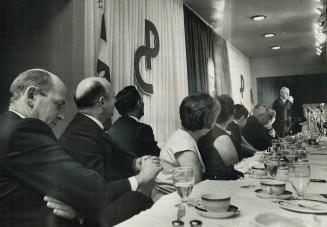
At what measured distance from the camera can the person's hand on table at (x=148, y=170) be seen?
1.48 metres

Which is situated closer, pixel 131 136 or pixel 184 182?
pixel 184 182

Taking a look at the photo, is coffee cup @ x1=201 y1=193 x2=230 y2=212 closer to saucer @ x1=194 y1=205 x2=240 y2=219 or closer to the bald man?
saucer @ x1=194 y1=205 x2=240 y2=219

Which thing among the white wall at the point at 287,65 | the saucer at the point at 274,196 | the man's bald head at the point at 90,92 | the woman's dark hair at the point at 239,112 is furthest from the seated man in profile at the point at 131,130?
the white wall at the point at 287,65

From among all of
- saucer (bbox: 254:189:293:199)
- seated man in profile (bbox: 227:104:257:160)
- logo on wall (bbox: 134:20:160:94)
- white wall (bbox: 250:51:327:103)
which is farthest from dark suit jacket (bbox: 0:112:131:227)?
white wall (bbox: 250:51:327:103)

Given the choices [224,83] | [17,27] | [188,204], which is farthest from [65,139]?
[224,83]

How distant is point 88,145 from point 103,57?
45.0 inches

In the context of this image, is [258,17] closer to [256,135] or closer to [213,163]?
[256,135]

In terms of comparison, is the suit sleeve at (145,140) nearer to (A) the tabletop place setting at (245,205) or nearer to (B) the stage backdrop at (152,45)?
(B) the stage backdrop at (152,45)

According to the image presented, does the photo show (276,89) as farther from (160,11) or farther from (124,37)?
(124,37)

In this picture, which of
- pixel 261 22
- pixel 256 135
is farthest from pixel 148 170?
pixel 261 22

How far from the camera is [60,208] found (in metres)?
1.11

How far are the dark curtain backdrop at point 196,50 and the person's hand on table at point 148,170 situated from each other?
3.04 m

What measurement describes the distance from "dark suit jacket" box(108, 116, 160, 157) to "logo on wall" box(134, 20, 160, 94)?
86 centimetres

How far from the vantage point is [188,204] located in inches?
41.9
